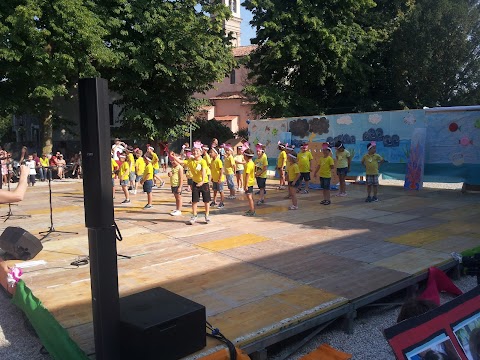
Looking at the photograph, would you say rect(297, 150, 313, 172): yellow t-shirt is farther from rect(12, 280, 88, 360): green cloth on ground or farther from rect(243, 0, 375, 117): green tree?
rect(243, 0, 375, 117): green tree

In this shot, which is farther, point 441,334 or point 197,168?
point 197,168

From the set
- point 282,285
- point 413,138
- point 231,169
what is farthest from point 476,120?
point 282,285

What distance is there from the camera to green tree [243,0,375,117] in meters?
27.8

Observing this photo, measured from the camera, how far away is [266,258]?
7.23 m

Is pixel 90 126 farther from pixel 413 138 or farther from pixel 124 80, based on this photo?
pixel 124 80

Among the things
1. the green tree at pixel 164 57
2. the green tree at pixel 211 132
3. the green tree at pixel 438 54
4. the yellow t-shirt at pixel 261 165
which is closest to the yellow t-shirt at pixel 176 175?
the yellow t-shirt at pixel 261 165

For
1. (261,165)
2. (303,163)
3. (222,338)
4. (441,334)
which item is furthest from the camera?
(303,163)

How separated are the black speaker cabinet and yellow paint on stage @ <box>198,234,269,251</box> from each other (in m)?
3.81

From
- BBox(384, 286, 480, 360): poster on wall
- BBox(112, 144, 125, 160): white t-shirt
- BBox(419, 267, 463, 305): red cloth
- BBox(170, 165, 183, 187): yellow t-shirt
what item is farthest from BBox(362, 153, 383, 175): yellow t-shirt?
BBox(384, 286, 480, 360): poster on wall

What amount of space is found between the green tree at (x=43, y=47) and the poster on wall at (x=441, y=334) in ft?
72.7

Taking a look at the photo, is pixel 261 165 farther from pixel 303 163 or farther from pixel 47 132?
pixel 47 132

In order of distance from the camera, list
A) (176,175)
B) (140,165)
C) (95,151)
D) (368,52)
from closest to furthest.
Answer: (95,151), (176,175), (140,165), (368,52)

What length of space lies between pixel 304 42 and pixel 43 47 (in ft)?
53.0

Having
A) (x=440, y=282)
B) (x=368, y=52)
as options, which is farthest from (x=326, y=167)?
(x=368, y=52)
